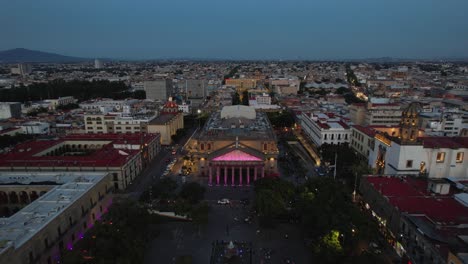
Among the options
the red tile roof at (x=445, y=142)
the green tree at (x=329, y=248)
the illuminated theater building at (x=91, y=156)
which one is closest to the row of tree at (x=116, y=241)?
the green tree at (x=329, y=248)

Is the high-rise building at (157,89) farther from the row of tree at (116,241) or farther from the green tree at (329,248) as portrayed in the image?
the green tree at (329,248)

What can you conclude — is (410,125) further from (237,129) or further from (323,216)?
(237,129)

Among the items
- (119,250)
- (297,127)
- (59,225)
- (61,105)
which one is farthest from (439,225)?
(61,105)

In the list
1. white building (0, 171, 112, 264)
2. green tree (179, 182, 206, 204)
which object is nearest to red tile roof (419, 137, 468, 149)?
green tree (179, 182, 206, 204)

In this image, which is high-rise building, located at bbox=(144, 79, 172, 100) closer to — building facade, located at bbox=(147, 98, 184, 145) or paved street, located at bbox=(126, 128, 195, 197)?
building facade, located at bbox=(147, 98, 184, 145)

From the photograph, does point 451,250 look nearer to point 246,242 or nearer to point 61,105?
point 246,242

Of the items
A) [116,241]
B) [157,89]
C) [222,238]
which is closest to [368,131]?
[222,238]
